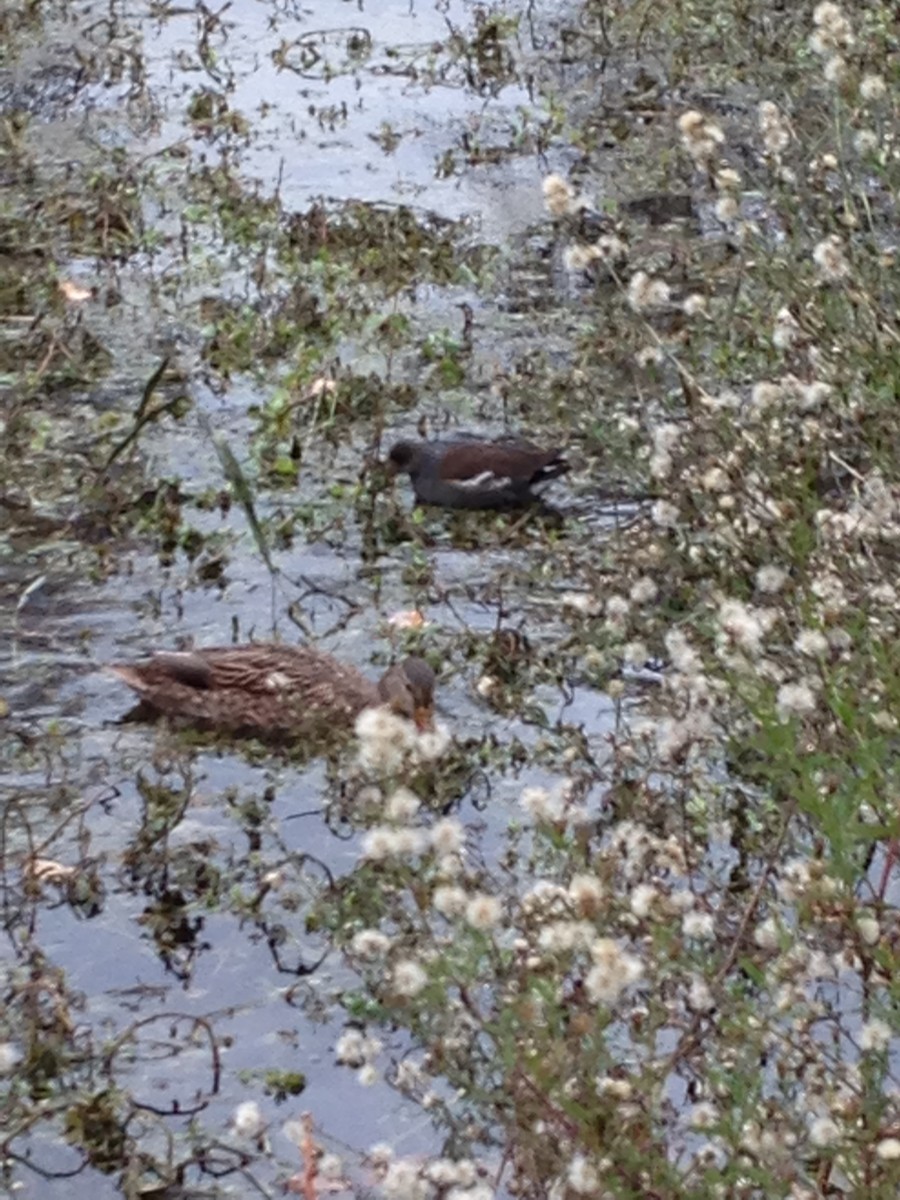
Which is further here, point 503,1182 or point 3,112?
point 3,112

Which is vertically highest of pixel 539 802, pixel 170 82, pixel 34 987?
pixel 539 802

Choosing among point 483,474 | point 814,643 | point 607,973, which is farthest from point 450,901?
point 483,474

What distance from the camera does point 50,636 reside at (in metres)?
6.74

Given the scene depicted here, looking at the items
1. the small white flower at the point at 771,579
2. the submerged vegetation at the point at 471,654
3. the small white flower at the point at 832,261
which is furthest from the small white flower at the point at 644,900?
the small white flower at the point at 832,261

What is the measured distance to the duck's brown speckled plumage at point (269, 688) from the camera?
614 cm

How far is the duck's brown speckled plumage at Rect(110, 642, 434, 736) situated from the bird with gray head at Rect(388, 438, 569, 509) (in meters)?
1.21

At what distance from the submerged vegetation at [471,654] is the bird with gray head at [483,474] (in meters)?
0.08

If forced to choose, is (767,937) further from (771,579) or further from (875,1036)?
(771,579)

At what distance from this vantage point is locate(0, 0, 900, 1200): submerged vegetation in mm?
3543

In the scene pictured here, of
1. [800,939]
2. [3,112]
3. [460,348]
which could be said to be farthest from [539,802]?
[3,112]

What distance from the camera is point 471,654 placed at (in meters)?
6.60

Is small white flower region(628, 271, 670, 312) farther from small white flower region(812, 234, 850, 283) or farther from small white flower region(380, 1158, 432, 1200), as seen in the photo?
small white flower region(380, 1158, 432, 1200)

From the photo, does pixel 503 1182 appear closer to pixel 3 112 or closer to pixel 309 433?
pixel 309 433

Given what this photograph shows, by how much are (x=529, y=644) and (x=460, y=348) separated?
2.32m
